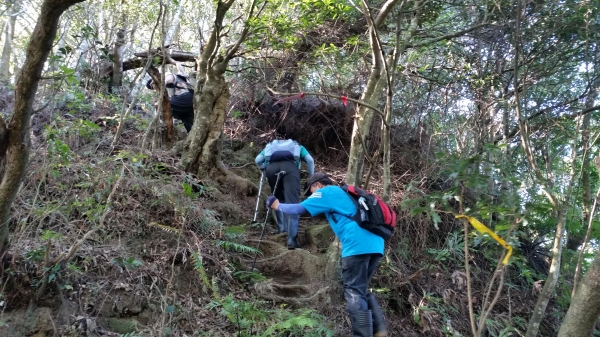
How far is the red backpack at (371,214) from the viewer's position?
5.06 meters

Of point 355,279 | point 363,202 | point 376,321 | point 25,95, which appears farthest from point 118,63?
point 376,321

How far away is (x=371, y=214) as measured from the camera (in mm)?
5062

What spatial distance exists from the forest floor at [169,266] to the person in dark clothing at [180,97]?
1144 millimetres

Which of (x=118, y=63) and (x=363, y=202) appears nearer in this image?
(x=363, y=202)

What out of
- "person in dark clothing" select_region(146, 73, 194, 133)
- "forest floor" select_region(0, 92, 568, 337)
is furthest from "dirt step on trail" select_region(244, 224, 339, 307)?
"person in dark clothing" select_region(146, 73, 194, 133)

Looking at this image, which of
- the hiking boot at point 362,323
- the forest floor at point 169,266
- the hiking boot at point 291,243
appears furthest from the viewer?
the hiking boot at point 291,243

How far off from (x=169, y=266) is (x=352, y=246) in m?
2.29

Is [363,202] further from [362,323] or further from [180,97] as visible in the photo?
[180,97]

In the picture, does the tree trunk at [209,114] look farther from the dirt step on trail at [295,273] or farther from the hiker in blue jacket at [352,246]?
the hiker in blue jacket at [352,246]

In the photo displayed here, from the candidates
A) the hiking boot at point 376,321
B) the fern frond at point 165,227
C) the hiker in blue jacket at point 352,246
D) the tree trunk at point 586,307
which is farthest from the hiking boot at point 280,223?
the tree trunk at point 586,307

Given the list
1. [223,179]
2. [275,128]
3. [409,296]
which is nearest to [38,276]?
[223,179]

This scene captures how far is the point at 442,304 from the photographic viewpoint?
23.5ft

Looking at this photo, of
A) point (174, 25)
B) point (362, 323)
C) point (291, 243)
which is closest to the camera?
point (362, 323)

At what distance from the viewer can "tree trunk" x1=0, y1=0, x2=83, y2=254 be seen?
3.22 metres
